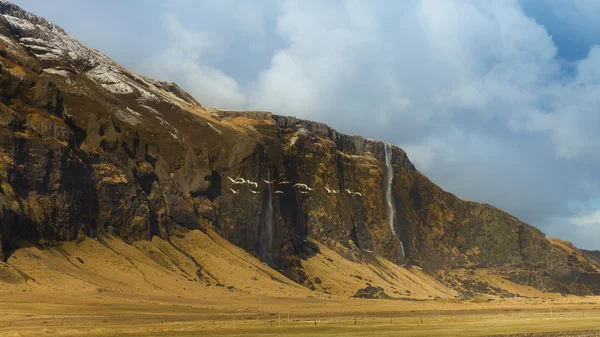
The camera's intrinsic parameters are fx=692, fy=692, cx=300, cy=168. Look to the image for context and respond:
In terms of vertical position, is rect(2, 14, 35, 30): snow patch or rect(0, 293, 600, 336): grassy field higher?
rect(2, 14, 35, 30): snow patch

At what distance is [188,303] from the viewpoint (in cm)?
10875

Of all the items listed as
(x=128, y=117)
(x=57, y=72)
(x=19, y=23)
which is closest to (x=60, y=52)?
(x=19, y=23)

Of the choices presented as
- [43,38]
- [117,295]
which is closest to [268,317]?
[117,295]

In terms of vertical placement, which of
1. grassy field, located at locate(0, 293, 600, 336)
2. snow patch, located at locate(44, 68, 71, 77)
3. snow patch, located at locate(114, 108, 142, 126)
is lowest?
grassy field, located at locate(0, 293, 600, 336)

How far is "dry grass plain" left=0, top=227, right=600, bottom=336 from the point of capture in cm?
7625

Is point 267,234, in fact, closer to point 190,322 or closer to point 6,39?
point 6,39

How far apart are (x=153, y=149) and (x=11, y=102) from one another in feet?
142

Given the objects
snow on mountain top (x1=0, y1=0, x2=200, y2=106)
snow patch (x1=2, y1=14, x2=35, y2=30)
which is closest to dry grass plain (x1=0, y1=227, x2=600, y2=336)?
snow on mountain top (x1=0, y1=0, x2=200, y2=106)

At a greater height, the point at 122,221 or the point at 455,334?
the point at 122,221

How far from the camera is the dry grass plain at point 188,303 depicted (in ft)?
250

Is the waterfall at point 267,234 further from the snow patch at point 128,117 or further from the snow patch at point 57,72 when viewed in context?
the snow patch at point 57,72

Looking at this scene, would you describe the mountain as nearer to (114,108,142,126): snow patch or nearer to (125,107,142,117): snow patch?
(114,108,142,126): snow patch

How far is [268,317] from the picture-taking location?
316ft

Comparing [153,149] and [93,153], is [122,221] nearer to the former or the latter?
[93,153]
